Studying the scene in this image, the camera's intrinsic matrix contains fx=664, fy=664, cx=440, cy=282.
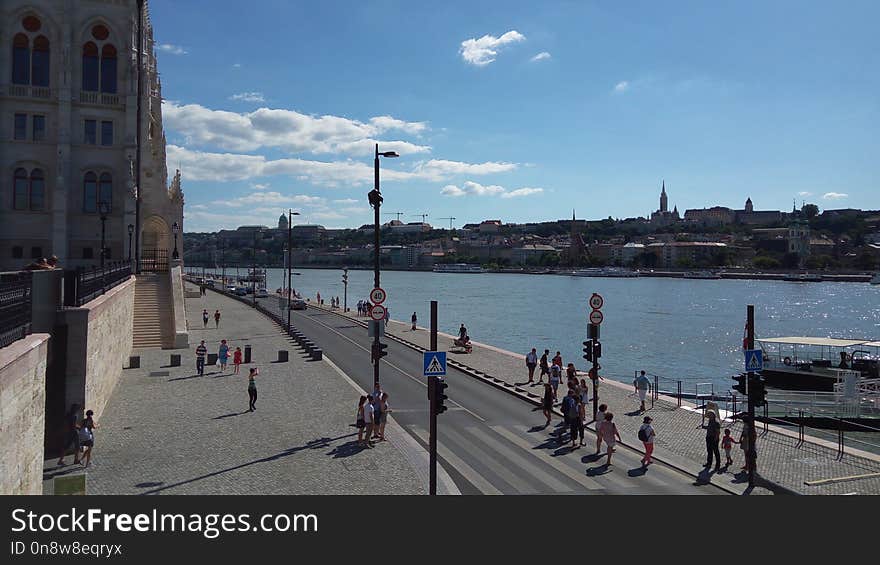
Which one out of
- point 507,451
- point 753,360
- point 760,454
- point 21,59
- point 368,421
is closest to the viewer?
point 753,360

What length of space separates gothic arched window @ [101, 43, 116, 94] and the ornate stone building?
0.18 ft

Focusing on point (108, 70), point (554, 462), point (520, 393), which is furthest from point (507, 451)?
point (108, 70)

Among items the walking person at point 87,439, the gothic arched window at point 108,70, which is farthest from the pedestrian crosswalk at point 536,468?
the gothic arched window at point 108,70

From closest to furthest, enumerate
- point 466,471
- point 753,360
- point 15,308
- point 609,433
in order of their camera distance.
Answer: point 15,308
point 466,471
point 753,360
point 609,433

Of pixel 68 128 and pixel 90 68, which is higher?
pixel 90 68

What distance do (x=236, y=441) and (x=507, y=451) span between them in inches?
276

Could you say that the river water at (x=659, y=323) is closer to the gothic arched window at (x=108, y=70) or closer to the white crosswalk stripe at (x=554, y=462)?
the white crosswalk stripe at (x=554, y=462)

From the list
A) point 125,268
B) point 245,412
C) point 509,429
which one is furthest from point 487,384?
point 125,268

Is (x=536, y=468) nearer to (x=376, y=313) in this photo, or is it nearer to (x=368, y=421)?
(x=368, y=421)

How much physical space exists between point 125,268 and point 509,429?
22.1m

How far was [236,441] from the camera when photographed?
1728 centimetres
